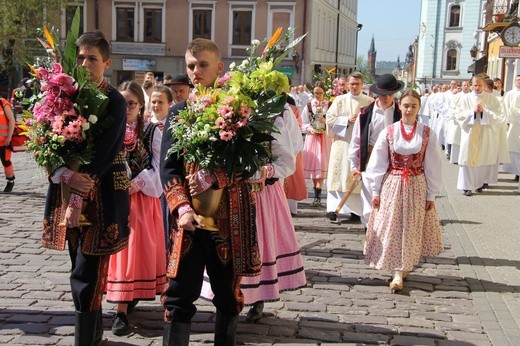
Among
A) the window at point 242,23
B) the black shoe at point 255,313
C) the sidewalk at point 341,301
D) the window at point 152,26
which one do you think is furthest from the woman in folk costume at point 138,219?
the window at point 152,26

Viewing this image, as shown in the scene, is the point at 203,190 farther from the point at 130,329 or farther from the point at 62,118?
the point at 130,329

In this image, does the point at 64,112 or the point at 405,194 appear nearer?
the point at 64,112

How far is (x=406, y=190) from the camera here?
6586 millimetres

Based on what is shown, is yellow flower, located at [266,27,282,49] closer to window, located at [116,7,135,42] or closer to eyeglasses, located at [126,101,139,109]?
eyeglasses, located at [126,101,139,109]

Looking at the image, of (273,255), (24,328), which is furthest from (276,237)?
(24,328)

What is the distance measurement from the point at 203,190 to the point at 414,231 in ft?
10.3

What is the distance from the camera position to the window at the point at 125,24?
135 feet

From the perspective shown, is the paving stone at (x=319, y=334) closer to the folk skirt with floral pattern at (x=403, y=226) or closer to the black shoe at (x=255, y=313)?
the black shoe at (x=255, y=313)

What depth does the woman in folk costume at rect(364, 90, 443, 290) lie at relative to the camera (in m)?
6.57

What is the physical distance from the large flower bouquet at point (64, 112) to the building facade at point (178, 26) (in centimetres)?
3620

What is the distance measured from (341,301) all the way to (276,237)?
41.7 inches

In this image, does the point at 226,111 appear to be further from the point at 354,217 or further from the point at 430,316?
the point at 354,217

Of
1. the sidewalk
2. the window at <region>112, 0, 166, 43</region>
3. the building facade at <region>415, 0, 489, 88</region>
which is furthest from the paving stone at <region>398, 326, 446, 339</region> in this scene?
the building facade at <region>415, 0, 489, 88</region>

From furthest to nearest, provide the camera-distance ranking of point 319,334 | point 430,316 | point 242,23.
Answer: point 242,23
point 430,316
point 319,334
